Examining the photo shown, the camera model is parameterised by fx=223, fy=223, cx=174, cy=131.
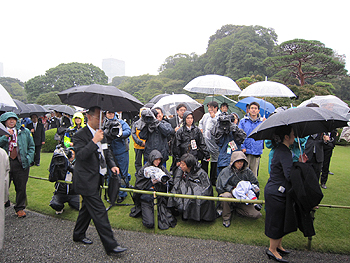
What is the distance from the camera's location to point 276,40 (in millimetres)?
43312

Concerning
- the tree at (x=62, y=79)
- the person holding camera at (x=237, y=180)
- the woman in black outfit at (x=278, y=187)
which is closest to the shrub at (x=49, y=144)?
the person holding camera at (x=237, y=180)

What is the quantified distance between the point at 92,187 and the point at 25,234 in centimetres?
166

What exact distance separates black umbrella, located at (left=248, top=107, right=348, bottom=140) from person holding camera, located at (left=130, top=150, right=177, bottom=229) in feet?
6.09

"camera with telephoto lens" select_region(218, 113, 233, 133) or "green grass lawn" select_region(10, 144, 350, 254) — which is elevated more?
"camera with telephoto lens" select_region(218, 113, 233, 133)

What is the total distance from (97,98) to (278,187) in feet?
9.03

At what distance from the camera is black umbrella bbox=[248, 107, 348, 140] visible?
97.3 inches

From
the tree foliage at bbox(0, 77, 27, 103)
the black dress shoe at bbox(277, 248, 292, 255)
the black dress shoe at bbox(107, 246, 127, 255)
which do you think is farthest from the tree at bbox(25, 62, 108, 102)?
the black dress shoe at bbox(277, 248, 292, 255)

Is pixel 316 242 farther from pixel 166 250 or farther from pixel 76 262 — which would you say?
pixel 76 262

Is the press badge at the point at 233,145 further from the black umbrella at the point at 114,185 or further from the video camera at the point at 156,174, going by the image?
the black umbrella at the point at 114,185

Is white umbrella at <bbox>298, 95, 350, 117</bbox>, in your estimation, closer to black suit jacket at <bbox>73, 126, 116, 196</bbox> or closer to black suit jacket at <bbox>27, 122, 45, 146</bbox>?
black suit jacket at <bbox>73, 126, 116, 196</bbox>

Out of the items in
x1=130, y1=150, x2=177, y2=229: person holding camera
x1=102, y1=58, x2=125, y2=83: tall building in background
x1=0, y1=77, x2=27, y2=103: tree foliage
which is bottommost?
x1=130, y1=150, x2=177, y2=229: person holding camera

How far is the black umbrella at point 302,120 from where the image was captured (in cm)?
247

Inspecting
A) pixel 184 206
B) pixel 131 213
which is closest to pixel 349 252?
pixel 184 206

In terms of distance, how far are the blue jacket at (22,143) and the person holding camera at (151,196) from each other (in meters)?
2.07
